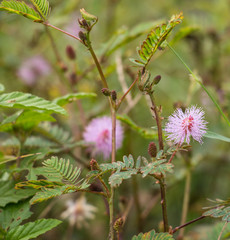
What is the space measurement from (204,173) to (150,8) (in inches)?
58.1

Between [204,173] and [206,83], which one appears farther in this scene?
[204,173]

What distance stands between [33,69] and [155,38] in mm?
1492

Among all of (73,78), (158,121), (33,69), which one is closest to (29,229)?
(158,121)

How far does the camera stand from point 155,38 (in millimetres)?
647

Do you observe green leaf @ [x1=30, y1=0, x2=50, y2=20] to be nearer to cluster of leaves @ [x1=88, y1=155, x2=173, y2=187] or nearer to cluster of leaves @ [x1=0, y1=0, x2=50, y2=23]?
cluster of leaves @ [x1=0, y1=0, x2=50, y2=23]

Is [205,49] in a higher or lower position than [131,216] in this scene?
higher

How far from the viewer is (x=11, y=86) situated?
218 cm

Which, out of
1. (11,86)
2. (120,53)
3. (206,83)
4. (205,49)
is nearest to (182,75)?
(205,49)

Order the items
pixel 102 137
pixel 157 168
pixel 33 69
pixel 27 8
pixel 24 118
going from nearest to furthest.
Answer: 1. pixel 157 168
2. pixel 27 8
3. pixel 24 118
4. pixel 102 137
5. pixel 33 69

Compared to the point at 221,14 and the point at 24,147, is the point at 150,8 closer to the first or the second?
the point at 221,14

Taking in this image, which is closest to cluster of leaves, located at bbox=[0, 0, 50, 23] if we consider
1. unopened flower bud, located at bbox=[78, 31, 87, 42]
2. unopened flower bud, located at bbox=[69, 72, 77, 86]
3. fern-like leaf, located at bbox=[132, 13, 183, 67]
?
unopened flower bud, located at bbox=[78, 31, 87, 42]

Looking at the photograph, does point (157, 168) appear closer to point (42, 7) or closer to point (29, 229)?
point (29, 229)

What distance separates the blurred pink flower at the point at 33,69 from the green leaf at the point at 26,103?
1.23 m

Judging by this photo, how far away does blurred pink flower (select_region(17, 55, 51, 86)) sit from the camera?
6.43 feet
